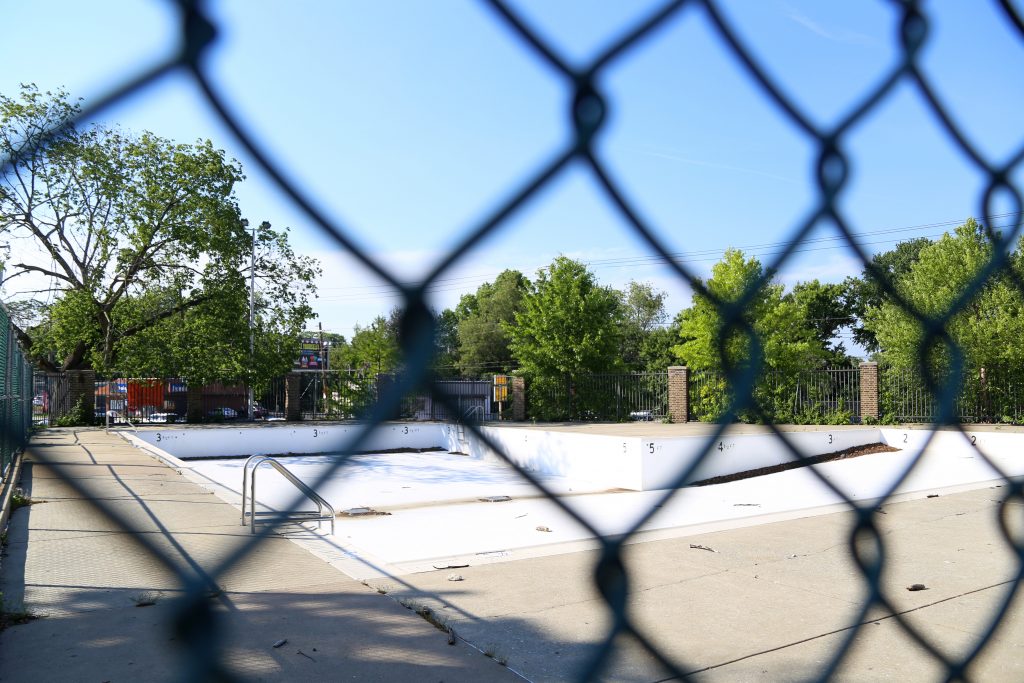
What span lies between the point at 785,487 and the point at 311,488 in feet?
35.7

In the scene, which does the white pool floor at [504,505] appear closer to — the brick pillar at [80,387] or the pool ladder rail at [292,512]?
the pool ladder rail at [292,512]

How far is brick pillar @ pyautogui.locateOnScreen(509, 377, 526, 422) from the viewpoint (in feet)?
75.2

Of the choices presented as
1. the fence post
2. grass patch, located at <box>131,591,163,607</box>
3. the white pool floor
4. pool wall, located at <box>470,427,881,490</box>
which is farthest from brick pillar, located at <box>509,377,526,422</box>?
grass patch, located at <box>131,591,163,607</box>

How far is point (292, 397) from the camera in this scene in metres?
22.3

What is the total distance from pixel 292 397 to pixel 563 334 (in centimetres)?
781

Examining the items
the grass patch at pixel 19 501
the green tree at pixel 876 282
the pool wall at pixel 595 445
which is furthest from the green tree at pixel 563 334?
the grass patch at pixel 19 501

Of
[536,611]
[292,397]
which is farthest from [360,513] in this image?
[292,397]

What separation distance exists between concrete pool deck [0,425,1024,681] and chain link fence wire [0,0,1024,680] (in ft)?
5.41

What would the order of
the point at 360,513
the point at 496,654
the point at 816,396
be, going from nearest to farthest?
the point at 496,654 → the point at 360,513 → the point at 816,396

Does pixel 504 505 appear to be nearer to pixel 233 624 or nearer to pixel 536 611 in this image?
pixel 536 611

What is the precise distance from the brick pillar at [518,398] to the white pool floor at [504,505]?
8854 millimetres

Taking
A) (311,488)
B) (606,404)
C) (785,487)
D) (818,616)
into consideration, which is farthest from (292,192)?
(606,404)

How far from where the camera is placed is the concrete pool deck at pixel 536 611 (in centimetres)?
342

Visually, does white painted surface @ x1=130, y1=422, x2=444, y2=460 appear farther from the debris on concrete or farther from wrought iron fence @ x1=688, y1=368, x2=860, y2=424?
the debris on concrete
